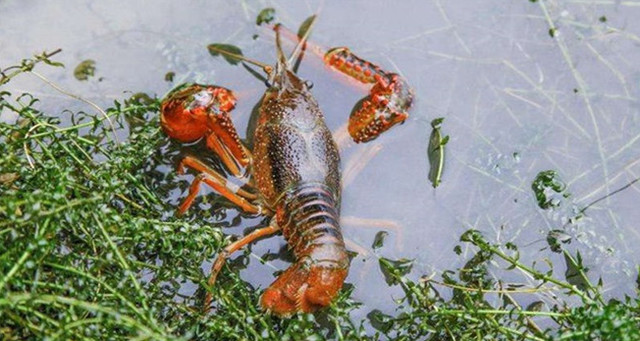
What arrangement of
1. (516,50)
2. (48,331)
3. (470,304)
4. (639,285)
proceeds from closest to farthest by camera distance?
(48,331)
(470,304)
(639,285)
(516,50)

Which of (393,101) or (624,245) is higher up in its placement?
(393,101)

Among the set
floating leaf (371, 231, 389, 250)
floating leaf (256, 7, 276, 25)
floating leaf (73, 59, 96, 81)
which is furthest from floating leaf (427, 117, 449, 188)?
floating leaf (73, 59, 96, 81)

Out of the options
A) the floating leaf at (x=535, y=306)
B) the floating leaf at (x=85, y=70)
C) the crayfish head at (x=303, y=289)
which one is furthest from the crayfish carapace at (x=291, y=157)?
the floating leaf at (x=535, y=306)

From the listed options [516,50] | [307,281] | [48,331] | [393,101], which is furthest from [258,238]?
[516,50]

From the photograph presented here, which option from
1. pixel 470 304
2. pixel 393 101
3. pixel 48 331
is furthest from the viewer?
pixel 393 101

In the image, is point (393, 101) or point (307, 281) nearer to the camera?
point (307, 281)

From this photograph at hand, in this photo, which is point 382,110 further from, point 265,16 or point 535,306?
point 535,306

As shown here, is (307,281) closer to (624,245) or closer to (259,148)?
(259,148)
